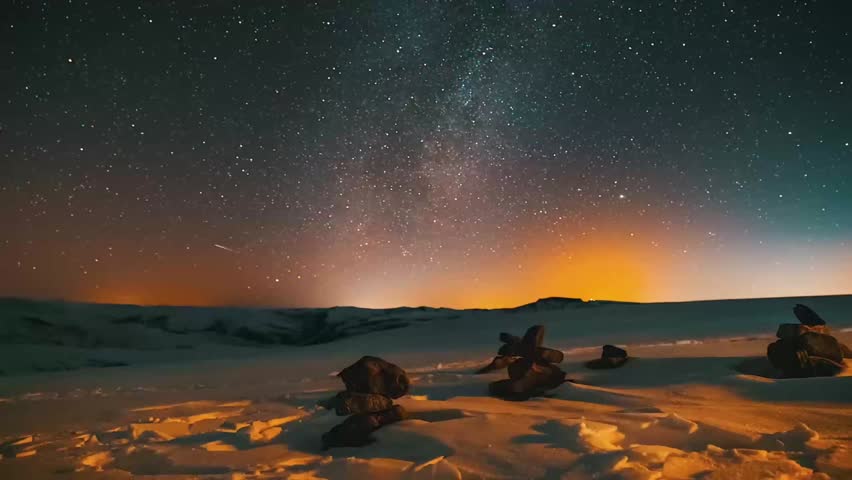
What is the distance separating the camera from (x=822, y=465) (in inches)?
110

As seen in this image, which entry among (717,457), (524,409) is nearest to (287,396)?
(524,409)

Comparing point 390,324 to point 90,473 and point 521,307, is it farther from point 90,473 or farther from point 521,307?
point 90,473

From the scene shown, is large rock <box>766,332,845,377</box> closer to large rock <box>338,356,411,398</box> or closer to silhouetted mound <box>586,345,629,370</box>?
silhouetted mound <box>586,345,629,370</box>

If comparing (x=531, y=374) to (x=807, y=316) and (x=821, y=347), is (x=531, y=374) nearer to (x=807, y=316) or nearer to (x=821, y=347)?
(x=821, y=347)

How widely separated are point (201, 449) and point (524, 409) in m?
2.41

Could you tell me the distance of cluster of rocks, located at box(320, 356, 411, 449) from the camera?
360 centimetres

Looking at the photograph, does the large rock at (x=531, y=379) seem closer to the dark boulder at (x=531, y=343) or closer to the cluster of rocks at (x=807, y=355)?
the dark boulder at (x=531, y=343)

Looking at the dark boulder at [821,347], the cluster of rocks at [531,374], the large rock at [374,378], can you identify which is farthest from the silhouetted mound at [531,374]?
the dark boulder at [821,347]

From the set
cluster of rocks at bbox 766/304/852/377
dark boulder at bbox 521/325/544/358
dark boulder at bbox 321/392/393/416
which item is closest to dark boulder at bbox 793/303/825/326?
cluster of rocks at bbox 766/304/852/377

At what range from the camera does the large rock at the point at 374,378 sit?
5094 millimetres

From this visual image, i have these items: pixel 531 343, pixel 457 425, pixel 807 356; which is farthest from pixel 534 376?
pixel 807 356

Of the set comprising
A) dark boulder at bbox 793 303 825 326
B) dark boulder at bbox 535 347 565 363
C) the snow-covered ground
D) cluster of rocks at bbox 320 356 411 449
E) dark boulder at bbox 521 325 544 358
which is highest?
dark boulder at bbox 793 303 825 326

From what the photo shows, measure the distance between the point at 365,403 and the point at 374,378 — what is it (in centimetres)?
102

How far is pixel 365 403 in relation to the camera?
13.9 ft
